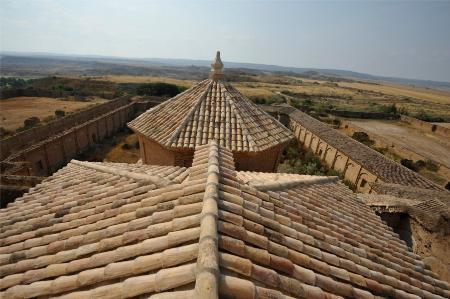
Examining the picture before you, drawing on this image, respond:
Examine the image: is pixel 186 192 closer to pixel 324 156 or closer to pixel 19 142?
pixel 19 142

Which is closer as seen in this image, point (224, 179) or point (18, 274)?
point (18, 274)

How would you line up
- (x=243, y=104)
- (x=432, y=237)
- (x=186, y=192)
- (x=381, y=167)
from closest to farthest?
1. (x=186, y=192)
2. (x=243, y=104)
3. (x=432, y=237)
4. (x=381, y=167)

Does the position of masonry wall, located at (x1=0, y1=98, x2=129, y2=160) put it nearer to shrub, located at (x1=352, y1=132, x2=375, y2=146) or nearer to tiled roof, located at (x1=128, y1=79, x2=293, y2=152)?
tiled roof, located at (x1=128, y1=79, x2=293, y2=152)

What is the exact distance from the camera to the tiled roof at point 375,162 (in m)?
19.9

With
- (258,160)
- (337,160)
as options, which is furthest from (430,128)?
(258,160)

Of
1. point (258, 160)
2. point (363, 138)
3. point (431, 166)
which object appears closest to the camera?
point (258, 160)

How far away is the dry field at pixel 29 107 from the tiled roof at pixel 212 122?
35.1 meters

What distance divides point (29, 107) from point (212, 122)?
5126 centimetres

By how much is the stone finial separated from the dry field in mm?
35920

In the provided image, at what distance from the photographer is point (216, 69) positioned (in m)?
10.1

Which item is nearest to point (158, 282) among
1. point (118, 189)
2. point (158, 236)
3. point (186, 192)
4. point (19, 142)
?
point (158, 236)

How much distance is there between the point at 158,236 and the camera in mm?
2859

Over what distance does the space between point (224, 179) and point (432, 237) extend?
13538mm

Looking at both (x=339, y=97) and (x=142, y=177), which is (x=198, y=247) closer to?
(x=142, y=177)
